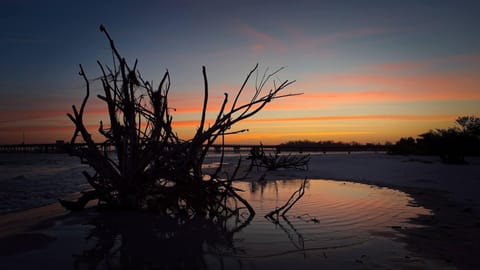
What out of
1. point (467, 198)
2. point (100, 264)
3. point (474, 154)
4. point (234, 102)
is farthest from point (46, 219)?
point (474, 154)

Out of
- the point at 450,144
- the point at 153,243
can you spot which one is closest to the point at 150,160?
the point at 153,243

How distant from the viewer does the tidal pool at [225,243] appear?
10.6 feet

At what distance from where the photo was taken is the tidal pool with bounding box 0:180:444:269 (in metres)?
3.23

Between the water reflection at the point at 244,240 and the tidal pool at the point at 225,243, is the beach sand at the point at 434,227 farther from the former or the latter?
the water reflection at the point at 244,240

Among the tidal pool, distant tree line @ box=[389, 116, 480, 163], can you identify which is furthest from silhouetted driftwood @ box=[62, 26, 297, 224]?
distant tree line @ box=[389, 116, 480, 163]

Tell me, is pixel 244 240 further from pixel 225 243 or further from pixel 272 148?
pixel 272 148

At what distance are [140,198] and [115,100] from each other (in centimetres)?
158

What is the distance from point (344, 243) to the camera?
13.0 feet

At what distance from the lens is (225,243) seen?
3947 millimetres

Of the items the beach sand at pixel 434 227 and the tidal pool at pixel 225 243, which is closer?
the tidal pool at pixel 225 243

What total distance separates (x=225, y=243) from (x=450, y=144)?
18.1 meters

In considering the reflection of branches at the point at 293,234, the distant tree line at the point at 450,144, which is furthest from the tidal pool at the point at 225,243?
the distant tree line at the point at 450,144

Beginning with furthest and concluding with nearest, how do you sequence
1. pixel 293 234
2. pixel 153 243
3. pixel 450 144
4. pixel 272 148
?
1. pixel 272 148
2. pixel 450 144
3. pixel 293 234
4. pixel 153 243

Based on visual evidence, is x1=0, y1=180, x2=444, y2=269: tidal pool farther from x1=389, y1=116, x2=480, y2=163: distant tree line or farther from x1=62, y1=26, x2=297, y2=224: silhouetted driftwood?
x1=389, y1=116, x2=480, y2=163: distant tree line
